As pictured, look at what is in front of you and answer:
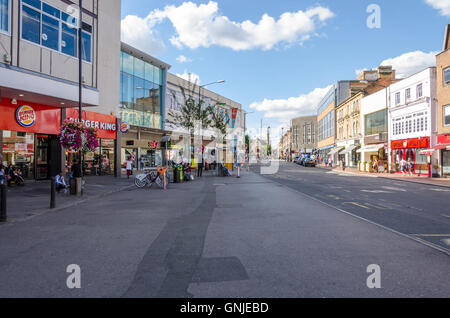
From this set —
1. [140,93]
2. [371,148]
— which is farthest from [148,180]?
[371,148]

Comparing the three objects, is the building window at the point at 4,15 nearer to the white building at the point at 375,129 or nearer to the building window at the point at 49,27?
the building window at the point at 49,27

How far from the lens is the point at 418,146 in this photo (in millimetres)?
30547

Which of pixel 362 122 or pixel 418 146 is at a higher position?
pixel 362 122

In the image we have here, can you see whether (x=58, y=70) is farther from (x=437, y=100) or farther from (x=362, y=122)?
(x=362, y=122)

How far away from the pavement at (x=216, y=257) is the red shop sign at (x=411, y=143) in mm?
25162

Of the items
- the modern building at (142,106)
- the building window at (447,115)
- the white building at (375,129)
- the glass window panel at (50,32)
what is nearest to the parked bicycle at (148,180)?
the glass window panel at (50,32)

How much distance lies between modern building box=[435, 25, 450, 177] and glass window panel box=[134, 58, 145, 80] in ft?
92.4

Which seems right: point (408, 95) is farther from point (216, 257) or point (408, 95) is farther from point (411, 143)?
point (216, 257)

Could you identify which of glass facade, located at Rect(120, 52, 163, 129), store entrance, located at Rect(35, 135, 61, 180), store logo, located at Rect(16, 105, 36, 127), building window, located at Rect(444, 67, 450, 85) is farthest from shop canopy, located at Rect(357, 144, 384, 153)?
store logo, located at Rect(16, 105, 36, 127)

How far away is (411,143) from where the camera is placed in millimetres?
31828

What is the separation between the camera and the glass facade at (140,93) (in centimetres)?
2912

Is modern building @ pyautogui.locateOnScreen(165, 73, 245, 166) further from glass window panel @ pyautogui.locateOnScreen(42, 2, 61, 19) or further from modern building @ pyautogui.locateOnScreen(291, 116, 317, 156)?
modern building @ pyautogui.locateOnScreen(291, 116, 317, 156)

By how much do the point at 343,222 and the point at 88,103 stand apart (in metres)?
16.4
